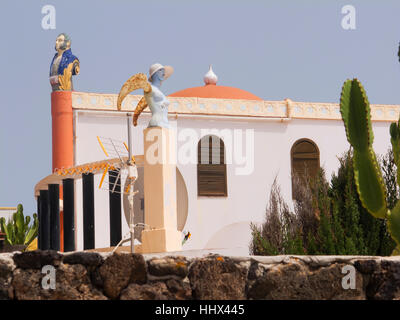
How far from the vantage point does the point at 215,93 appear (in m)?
23.2

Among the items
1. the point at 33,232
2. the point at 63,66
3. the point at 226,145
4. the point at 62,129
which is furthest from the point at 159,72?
the point at 33,232

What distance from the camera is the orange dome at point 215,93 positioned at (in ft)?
75.8

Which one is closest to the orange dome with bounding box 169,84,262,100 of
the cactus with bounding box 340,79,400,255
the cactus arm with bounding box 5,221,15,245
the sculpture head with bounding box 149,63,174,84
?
the cactus arm with bounding box 5,221,15,245

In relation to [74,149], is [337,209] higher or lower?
lower

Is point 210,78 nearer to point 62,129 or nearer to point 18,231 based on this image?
point 62,129

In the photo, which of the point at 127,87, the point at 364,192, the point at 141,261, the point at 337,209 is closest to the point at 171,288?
the point at 141,261

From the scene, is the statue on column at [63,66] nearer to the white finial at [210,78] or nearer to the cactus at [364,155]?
the white finial at [210,78]

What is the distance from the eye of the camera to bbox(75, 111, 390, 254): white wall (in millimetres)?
20859

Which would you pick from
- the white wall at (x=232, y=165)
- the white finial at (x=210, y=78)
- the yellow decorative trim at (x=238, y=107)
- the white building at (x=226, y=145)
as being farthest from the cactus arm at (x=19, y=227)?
the white finial at (x=210, y=78)

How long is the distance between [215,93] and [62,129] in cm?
535

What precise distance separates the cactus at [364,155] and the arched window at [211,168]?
13.6 meters

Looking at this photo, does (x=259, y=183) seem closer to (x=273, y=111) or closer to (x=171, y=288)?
(x=273, y=111)
